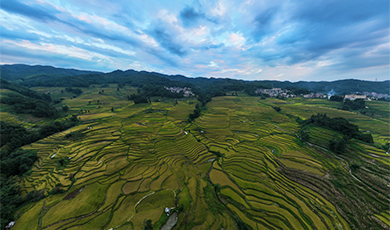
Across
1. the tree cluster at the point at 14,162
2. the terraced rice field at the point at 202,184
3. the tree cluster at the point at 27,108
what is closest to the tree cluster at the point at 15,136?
the tree cluster at the point at 14,162

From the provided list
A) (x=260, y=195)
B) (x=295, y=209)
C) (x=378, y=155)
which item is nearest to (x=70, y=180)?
(x=260, y=195)

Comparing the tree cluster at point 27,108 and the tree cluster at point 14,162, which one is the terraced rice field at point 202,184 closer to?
the tree cluster at point 14,162

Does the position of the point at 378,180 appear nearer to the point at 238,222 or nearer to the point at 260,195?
the point at 260,195

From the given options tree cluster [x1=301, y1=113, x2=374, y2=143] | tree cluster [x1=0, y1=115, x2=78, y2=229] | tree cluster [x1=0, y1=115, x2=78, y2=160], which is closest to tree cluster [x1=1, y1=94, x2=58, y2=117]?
tree cluster [x1=0, y1=115, x2=78, y2=160]

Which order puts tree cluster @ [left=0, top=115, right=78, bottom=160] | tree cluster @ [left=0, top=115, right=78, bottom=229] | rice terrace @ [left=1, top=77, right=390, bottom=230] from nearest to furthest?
rice terrace @ [left=1, top=77, right=390, bottom=230] → tree cluster @ [left=0, top=115, right=78, bottom=229] → tree cluster @ [left=0, top=115, right=78, bottom=160]

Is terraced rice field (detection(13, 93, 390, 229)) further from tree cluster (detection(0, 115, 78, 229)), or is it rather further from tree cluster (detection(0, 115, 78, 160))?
tree cluster (detection(0, 115, 78, 160))

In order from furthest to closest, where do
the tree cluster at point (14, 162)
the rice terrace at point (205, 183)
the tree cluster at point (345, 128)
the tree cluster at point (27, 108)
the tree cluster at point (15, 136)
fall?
1. the tree cluster at point (27, 108)
2. the tree cluster at point (15, 136)
3. the tree cluster at point (345, 128)
4. the tree cluster at point (14, 162)
5. the rice terrace at point (205, 183)

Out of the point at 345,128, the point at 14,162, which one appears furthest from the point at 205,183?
the point at 345,128

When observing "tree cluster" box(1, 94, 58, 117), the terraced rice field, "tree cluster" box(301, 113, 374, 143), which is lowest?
the terraced rice field
